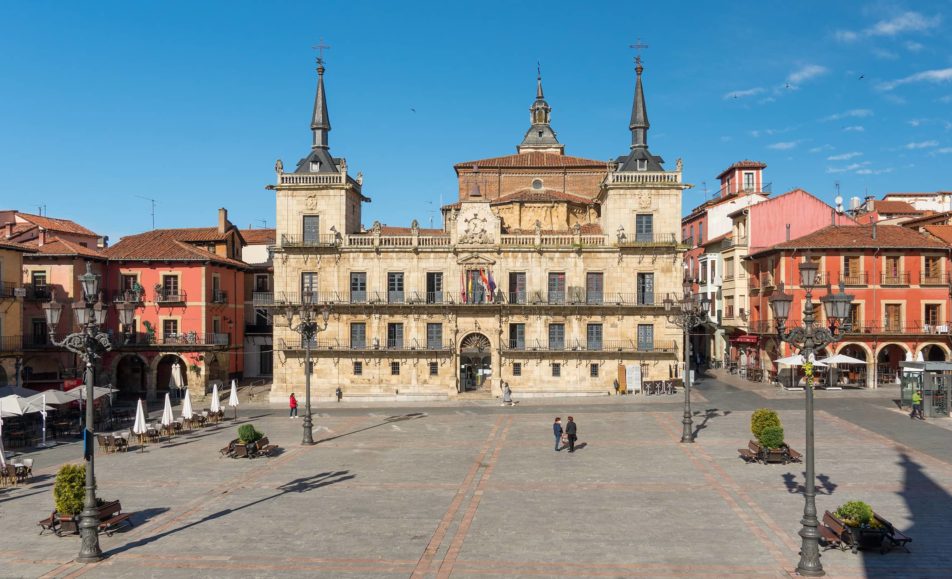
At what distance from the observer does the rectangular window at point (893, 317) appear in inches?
1855

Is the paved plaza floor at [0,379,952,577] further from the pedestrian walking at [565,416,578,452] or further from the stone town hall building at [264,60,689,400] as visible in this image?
the stone town hall building at [264,60,689,400]

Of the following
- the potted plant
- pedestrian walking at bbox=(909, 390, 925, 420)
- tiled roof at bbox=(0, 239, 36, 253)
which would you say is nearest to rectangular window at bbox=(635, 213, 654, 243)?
pedestrian walking at bbox=(909, 390, 925, 420)

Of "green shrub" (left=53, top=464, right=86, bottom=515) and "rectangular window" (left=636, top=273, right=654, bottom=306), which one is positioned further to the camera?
"rectangular window" (left=636, top=273, right=654, bottom=306)

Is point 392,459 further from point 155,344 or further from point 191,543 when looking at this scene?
point 155,344

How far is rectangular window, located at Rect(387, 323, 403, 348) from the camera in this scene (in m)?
47.4

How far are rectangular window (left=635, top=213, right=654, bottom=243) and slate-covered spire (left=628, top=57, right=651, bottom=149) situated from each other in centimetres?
560

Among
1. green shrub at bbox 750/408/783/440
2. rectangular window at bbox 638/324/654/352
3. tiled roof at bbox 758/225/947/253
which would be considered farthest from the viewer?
tiled roof at bbox 758/225/947/253

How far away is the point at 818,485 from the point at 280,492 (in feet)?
53.2

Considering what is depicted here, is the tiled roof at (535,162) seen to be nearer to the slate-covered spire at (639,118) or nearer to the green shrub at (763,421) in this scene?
the slate-covered spire at (639,118)

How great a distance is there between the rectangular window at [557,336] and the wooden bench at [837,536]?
30.9m

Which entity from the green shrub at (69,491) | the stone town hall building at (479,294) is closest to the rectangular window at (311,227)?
the stone town hall building at (479,294)

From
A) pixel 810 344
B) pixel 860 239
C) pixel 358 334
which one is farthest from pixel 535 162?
pixel 810 344

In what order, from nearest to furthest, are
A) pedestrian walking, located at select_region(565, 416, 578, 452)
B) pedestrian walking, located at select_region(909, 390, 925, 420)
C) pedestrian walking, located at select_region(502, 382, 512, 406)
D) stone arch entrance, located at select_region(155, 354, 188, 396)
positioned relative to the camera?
pedestrian walking, located at select_region(565, 416, 578, 452) < pedestrian walking, located at select_region(909, 390, 925, 420) < pedestrian walking, located at select_region(502, 382, 512, 406) < stone arch entrance, located at select_region(155, 354, 188, 396)

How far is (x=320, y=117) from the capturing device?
1986 inches
